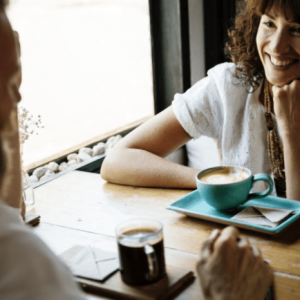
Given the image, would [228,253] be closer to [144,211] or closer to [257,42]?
[144,211]

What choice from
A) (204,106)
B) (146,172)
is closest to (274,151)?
(204,106)

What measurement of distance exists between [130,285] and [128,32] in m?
2.00

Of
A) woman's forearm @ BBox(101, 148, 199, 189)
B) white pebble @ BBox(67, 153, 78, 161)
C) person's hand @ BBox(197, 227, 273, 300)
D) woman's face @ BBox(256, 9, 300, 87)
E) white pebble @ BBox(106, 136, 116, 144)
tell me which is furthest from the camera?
white pebble @ BBox(106, 136, 116, 144)

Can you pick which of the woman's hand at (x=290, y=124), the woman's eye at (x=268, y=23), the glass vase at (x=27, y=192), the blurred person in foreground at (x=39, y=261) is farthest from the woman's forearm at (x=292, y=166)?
the glass vase at (x=27, y=192)

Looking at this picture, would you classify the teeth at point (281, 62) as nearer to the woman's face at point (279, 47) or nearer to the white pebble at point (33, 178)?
the woman's face at point (279, 47)

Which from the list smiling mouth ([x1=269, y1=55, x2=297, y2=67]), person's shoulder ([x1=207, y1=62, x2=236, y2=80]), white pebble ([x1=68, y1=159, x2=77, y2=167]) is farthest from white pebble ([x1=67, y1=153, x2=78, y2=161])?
smiling mouth ([x1=269, y1=55, x2=297, y2=67])

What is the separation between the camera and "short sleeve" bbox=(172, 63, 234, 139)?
188 cm

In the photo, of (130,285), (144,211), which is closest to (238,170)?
(144,211)

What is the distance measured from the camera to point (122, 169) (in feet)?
5.39

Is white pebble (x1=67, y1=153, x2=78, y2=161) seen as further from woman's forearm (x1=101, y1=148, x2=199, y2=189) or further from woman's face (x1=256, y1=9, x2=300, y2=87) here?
woman's face (x1=256, y1=9, x2=300, y2=87)

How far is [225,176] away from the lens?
1.38 m

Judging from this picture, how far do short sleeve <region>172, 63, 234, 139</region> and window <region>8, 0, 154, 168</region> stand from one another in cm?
70

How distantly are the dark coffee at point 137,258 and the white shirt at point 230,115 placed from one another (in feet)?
3.11

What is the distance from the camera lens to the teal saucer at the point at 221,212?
122 centimetres
